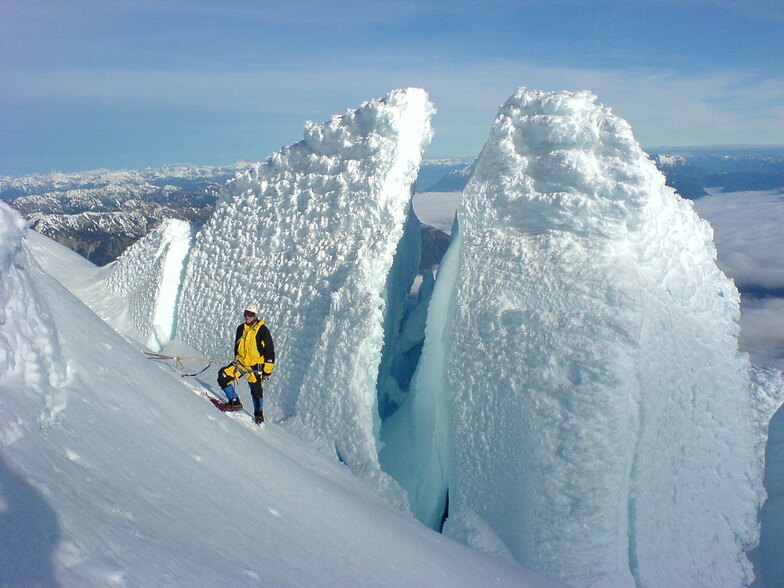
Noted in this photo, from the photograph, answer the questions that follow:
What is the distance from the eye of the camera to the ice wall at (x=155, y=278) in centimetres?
952

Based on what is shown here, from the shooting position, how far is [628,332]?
5797 mm

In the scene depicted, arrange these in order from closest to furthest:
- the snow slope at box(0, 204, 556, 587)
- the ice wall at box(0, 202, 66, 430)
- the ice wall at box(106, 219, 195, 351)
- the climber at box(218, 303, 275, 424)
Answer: the snow slope at box(0, 204, 556, 587) → the ice wall at box(0, 202, 66, 430) → the climber at box(218, 303, 275, 424) → the ice wall at box(106, 219, 195, 351)

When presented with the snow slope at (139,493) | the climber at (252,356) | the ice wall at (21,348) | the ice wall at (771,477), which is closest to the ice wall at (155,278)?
the climber at (252,356)

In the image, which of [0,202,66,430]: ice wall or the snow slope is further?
[0,202,66,430]: ice wall

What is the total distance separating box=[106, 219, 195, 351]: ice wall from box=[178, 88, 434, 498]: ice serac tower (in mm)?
456

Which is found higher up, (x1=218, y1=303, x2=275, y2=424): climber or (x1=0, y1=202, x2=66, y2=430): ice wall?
(x1=0, y1=202, x2=66, y2=430): ice wall

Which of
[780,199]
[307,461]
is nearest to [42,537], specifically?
[307,461]

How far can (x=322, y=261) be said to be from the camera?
7.61 m

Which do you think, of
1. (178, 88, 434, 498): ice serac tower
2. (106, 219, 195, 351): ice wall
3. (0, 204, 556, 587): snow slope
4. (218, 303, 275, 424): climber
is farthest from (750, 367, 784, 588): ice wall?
(106, 219, 195, 351): ice wall

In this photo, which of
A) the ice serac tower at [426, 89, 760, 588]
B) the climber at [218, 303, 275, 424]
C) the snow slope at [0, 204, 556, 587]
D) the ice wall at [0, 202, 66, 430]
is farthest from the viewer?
the climber at [218, 303, 275, 424]

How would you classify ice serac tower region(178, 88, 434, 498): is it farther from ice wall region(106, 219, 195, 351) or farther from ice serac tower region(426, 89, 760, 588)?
ice serac tower region(426, 89, 760, 588)

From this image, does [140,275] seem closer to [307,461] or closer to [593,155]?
[307,461]

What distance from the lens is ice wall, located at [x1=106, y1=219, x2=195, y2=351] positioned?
9.52 metres

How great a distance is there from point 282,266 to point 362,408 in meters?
2.74
